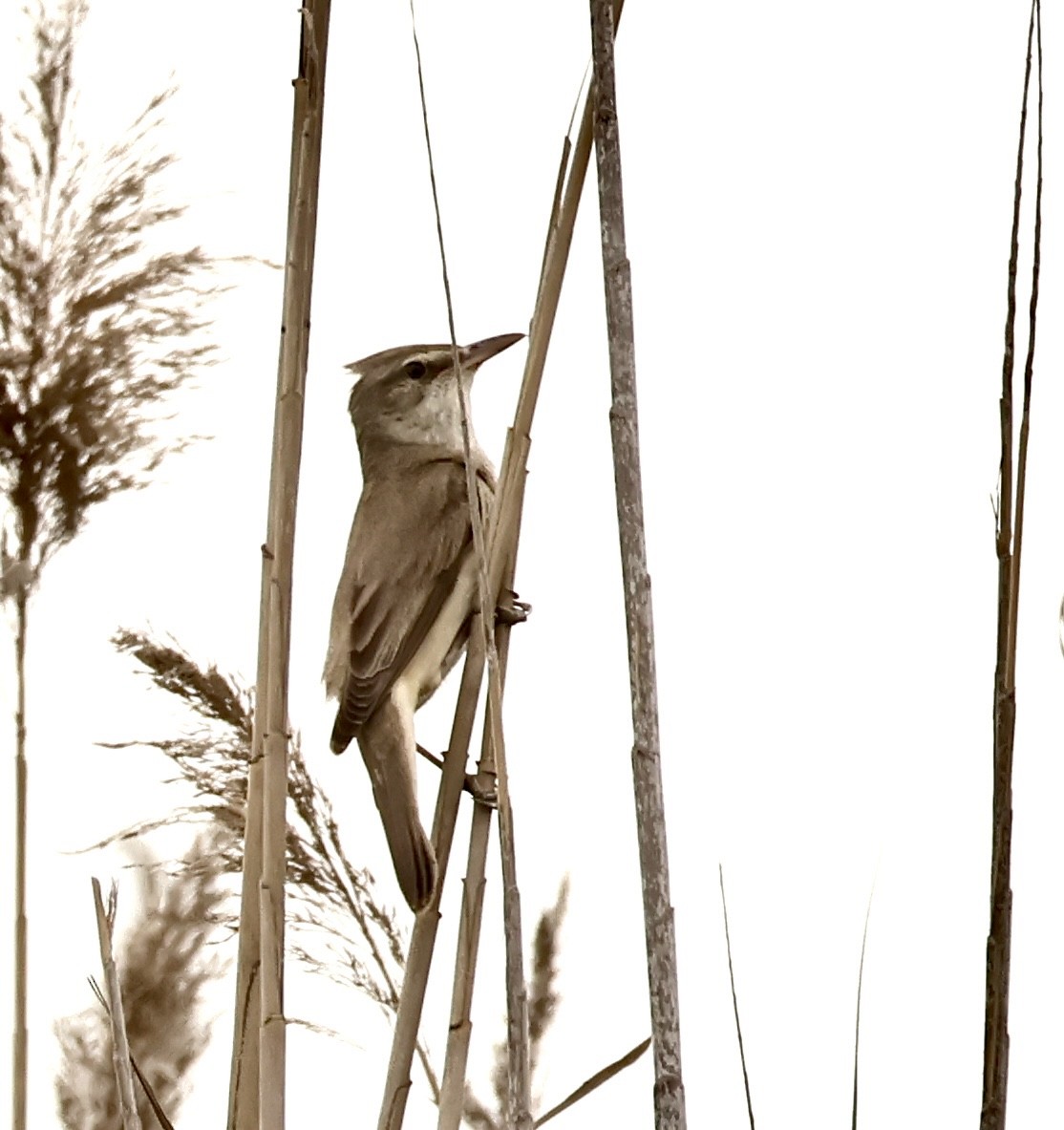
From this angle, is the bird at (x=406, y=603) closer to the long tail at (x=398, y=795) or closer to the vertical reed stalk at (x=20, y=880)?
the long tail at (x=398, y=795)

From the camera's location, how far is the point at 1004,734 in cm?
96

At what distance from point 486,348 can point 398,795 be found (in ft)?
2.95

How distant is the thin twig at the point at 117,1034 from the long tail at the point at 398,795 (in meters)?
0.34

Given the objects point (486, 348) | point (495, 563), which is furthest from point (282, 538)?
point (486, 348)

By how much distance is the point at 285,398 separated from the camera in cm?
128

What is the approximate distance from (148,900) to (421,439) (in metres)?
1.10

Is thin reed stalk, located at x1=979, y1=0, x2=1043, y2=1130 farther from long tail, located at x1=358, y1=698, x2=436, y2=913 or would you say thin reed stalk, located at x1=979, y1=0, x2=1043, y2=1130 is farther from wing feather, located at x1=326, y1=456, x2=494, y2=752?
wing feather, located at x1=326, y1=456, x2=494, y2=752

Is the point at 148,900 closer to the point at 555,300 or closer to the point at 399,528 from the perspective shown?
the point at 399,528

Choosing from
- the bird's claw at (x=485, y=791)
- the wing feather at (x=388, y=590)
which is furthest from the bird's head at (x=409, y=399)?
the bird's claw at (x=485, y=791)

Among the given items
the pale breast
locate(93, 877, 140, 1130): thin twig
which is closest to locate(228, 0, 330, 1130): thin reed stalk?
locate(93, 877, 140, 1130): thin twig

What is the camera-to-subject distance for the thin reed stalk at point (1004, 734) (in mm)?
966

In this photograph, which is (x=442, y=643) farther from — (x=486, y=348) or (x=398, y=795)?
(x=486, y=348)

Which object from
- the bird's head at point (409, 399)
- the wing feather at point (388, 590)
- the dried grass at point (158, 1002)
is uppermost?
the bird's head at point (409, 399)

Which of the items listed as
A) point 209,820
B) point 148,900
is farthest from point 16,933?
point 148,900
